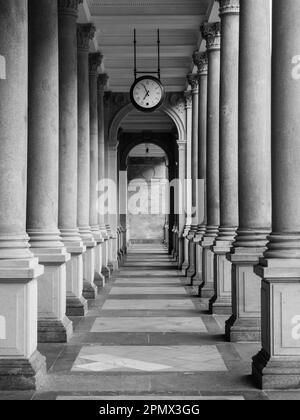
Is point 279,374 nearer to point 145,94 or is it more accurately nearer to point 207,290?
point 207,290

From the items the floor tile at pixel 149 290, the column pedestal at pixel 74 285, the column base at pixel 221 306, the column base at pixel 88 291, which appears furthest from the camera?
the floor tile at pixel 149 290

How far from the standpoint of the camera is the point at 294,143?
8977 mm

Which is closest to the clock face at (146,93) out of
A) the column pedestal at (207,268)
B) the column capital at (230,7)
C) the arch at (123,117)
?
the column pedestal at (207,268)

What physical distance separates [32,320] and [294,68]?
458 cm

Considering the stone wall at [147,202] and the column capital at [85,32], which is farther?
the stone wall at [147,202]

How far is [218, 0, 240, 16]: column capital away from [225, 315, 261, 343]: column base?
7.07 metres

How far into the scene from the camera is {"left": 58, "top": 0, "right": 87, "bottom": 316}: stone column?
49.5ft

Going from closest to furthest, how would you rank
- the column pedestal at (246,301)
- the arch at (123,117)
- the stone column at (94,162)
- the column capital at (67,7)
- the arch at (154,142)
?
1. the column pedestal at (246,301)
2. the column capital at (67,7)
3. the stone column at (94,162)
4. the arch at (123,117)
5. the arch at (154,142)

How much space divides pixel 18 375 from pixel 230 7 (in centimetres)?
1002

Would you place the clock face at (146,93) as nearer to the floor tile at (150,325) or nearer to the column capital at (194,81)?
the column capital at (194,81)

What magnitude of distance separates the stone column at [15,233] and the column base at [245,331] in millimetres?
3893

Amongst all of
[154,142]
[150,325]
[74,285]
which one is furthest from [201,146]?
[154,142]

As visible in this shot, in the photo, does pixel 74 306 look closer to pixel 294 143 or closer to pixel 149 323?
pixel 149 323

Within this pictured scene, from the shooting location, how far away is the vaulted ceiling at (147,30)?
19984mm
